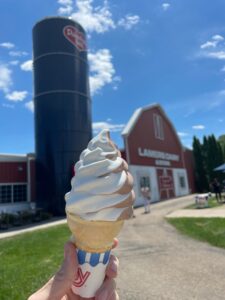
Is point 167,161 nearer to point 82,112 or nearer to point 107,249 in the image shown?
point 82,112

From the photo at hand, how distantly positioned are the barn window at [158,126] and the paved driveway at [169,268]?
19276mm

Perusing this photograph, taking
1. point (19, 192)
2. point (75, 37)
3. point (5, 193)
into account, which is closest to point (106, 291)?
point (5, 193)

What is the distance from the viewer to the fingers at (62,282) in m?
2.38

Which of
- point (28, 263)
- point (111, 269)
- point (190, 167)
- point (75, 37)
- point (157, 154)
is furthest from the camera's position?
point (190, 167)

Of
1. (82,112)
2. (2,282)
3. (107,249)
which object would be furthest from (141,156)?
(107,249)

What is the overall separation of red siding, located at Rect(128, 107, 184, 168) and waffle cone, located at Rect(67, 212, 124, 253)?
833 inches

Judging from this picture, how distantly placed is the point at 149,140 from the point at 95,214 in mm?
25286

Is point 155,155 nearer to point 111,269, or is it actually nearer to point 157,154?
point 157,154

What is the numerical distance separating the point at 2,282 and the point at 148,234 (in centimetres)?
607

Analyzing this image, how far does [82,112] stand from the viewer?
2112 centimetres

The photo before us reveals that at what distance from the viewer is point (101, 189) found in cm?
258

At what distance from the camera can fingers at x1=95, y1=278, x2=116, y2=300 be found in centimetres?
257

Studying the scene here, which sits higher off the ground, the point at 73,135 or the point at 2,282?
the point at 73,135

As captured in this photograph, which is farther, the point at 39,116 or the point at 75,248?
the point at 39,116
